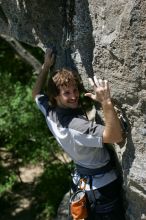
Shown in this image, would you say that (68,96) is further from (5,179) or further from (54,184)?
(5,179)

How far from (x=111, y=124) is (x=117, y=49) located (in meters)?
0.51

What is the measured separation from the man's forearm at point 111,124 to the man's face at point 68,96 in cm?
41

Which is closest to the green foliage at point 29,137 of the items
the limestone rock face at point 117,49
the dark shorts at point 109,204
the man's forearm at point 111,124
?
the limestone rock face at point 117,49

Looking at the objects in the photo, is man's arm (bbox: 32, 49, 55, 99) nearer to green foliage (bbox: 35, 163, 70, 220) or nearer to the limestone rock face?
the limestone rock face

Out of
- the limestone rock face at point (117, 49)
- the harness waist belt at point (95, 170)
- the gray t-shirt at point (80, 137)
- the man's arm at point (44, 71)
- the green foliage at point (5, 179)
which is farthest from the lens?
the green foliage at point (5, 179)

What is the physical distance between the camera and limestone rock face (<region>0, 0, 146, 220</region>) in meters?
3.03

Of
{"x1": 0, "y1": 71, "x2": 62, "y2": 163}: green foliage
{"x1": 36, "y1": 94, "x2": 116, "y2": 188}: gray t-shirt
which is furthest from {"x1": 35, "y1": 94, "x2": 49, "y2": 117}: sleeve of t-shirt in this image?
{"x1": 0, "y1": 71, "x2": 62, "y2": 163}: green foliage

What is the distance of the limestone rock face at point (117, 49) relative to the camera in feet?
9.93

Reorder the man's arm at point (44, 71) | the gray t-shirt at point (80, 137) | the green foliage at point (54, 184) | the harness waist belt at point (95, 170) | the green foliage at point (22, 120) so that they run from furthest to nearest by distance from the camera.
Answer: the green foliage at point (54, 184) → the green foliage at point (22, 120) → the man's arm at point (44, 71) → the harness waist belt at point (95, 170) → the gray t-shirt at point (80, 137)

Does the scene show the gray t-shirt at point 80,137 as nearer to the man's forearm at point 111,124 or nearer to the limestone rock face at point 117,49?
the man's forearm at point 111,124

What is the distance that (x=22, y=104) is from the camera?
247 inches

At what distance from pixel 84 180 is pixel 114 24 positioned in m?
1.35

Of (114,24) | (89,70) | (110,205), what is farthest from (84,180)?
(114,24)

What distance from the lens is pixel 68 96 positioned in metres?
3.52
